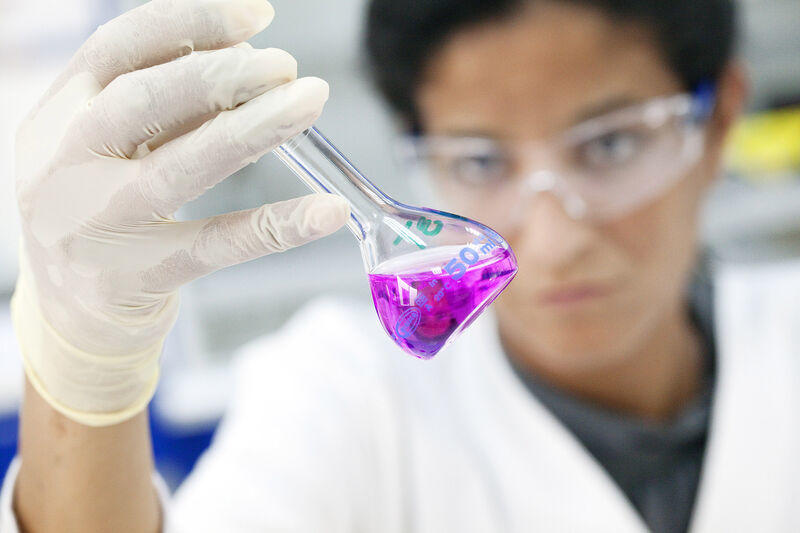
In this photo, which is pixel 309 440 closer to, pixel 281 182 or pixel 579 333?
pixel 579 333

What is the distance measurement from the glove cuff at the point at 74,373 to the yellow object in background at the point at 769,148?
2184mm

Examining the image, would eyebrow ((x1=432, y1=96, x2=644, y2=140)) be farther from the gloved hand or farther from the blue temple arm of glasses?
the gloved hand

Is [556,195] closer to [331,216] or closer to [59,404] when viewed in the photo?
[331,216]

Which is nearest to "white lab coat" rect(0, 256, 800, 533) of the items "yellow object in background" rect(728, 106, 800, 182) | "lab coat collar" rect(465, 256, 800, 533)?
"lab coat collar" rect(465, 256, 800, 533)

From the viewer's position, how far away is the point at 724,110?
1241 millimetres

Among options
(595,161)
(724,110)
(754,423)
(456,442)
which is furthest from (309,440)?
(724,110)

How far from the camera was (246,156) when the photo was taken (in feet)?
1.67

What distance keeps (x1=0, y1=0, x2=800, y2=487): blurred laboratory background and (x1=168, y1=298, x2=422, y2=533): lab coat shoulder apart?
0.61m

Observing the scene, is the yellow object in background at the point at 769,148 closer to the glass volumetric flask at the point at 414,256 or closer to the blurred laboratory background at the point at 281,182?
the blurred laboratory background at the point at 281,182

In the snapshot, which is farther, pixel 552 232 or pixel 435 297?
pixel 552 232

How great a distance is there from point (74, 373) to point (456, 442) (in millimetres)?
744

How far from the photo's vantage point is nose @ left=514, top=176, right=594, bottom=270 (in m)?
0.96

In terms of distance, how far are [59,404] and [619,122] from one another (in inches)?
31.0

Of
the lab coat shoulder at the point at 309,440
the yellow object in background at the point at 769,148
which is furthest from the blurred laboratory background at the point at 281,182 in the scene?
the lab coat shoulder at the point at 309,440
